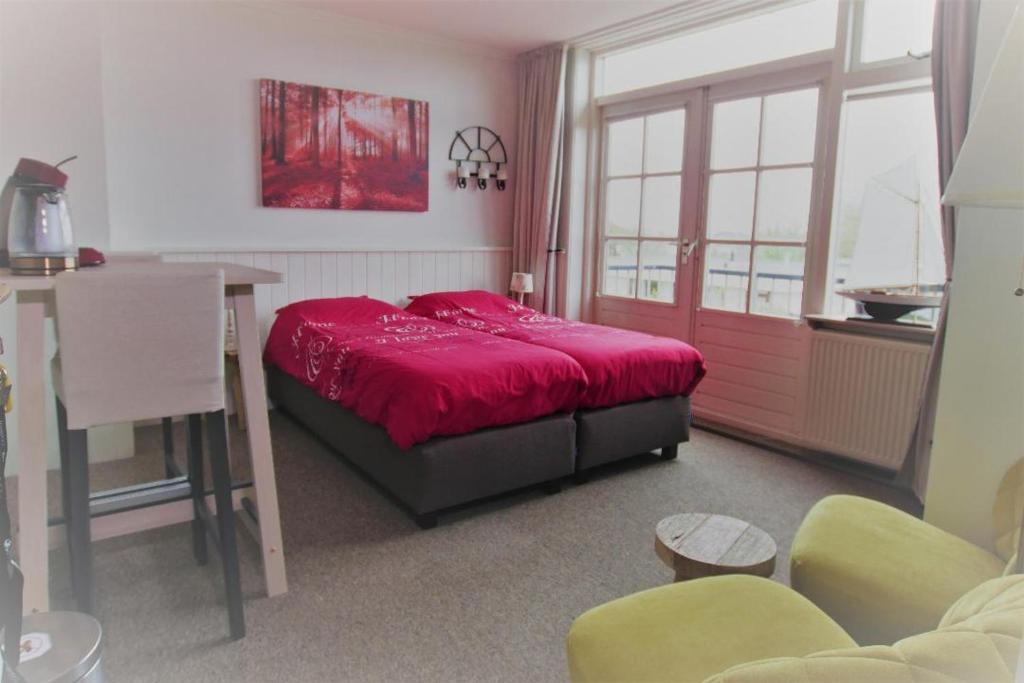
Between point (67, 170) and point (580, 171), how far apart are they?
126 inches

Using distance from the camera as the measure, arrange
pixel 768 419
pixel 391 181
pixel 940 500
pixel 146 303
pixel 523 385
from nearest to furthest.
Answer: pixel 146 303 < pixel 940 500 < pixel 523 385 < pixel 768 419 < pixel 391 181

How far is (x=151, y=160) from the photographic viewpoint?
369 cm

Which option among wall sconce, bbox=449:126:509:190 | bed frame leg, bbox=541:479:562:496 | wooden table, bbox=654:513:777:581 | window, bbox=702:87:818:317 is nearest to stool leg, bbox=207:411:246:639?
wooden table, bbox=654:513:777:581

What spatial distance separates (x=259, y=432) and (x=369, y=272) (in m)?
2.58

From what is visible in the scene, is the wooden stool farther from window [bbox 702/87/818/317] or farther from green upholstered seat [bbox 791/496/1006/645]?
window [bbox 702/87/818/317]

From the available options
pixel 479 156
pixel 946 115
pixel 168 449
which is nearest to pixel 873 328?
pixel 946 115

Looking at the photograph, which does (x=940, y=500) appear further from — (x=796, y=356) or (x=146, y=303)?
(x=146, y=303)

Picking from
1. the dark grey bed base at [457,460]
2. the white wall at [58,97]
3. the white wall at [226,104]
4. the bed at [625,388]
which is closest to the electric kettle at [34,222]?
the dark grey bed base at [457,460]

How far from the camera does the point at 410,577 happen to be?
7.38ft

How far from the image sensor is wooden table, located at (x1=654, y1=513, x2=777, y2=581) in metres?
1.67

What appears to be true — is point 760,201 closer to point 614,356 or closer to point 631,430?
Result: point 614,356

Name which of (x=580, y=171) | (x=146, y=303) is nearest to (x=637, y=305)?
(x=580, y=171)

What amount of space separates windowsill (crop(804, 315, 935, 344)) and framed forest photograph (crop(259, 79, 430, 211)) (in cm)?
272

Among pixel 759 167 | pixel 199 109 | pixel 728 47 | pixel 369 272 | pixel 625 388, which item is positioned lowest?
pixel 625 388
